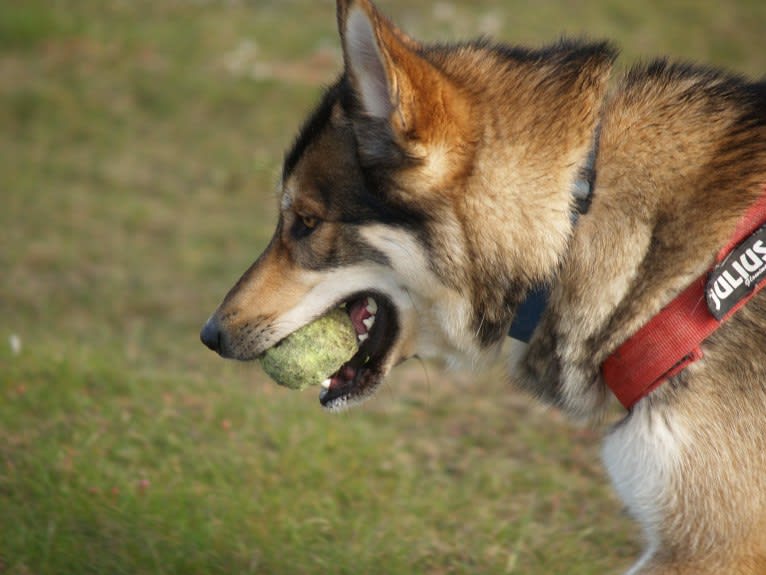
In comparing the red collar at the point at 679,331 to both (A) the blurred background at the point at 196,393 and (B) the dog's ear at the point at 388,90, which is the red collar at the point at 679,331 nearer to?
(A) the blurred background at the point at 196,393

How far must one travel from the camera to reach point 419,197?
275 cm

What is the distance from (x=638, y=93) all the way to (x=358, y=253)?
0.88m

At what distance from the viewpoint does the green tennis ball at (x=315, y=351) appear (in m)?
3.04

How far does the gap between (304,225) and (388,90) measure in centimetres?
55

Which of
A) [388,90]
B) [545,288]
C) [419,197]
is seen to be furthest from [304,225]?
[545,288]

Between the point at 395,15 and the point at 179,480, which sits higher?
the point at 179,480

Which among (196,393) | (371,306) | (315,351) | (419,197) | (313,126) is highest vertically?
(419,197)

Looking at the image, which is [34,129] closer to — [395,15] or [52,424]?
[395,15]

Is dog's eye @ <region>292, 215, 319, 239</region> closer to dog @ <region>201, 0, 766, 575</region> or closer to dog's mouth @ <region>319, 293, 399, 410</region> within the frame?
dog @ <region>201, 0, 766, 575</region>

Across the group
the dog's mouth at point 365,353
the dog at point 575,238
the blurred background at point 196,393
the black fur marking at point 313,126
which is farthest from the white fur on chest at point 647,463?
the black fur marking at point 313,126

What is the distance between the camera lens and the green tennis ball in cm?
304

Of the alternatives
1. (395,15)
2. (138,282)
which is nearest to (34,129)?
(138,282)

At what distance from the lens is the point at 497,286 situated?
2781 mm

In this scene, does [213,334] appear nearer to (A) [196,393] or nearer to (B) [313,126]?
(B) [313,126]
